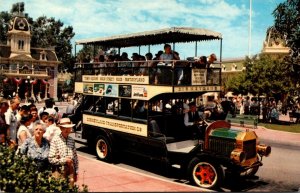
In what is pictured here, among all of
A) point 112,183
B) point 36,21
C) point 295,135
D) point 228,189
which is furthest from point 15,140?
point 36,21

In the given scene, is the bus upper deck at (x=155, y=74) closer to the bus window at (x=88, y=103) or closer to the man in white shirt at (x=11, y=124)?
the bus window at (x=88, y=103)

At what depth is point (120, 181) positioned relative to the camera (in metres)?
10.6


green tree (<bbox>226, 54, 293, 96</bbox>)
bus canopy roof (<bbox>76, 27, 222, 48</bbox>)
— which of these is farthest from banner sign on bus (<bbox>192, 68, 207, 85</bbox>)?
green tree (<bbox>226, 54, 293, 96</bbox>)

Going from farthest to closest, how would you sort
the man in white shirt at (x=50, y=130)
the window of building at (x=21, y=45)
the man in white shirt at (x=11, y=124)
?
the window of building at (x=21, y=45)
the man in white shirt at (x=11, y=124)
the man in white shirt at (x=50, y=130)

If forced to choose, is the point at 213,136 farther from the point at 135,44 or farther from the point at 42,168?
the point at 135,44

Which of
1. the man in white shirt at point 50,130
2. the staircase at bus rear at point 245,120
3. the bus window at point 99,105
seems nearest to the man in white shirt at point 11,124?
the man in white shirt at point 50,130

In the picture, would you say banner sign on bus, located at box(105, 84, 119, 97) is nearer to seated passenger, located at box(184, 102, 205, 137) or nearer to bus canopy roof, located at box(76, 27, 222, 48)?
bus canopy roof, located at box(76, 27, 222, 48)

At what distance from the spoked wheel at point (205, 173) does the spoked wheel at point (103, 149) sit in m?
3.64

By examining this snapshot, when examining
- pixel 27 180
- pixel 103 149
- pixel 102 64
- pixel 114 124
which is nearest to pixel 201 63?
pixel 114 124

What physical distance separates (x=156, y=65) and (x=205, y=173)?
3882mm

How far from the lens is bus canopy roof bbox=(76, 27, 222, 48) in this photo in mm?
12164

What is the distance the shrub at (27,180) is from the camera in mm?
6297

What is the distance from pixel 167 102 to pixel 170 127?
1.05m

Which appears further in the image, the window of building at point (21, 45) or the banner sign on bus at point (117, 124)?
the window of building at point (21, 45)
